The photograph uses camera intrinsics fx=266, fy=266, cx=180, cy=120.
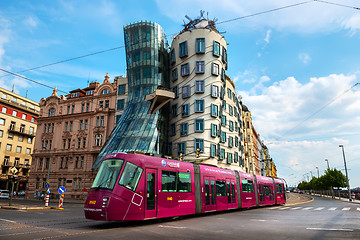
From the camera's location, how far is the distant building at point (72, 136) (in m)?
47.0

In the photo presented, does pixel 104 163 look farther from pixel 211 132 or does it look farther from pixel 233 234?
pixel 211 132

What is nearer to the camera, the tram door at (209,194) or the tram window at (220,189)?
the tram door at (209,194)

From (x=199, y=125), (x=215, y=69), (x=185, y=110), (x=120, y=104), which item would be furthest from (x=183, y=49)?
(x=120, y=104)

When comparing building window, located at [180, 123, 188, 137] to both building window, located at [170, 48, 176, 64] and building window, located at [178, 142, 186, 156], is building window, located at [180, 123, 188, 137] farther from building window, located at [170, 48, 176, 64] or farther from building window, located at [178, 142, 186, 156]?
building window, located at [170, 48, 176, 64]

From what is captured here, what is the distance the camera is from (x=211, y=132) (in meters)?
38.3

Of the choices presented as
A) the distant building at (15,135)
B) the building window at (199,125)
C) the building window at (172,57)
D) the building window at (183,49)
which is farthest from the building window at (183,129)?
the distant building at (15,135)

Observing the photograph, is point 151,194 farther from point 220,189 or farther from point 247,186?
point 247,186

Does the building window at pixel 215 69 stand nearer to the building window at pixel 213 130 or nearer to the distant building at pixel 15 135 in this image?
the building window at pixel 213 130

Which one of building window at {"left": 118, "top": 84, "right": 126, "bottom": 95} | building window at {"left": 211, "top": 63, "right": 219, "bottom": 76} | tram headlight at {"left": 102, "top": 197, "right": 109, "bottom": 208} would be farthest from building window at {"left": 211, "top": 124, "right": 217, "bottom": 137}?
tram headlight at {"left": 102, "top": 197, "right": 109, "bottom": 208}

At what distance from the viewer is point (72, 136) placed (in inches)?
1980

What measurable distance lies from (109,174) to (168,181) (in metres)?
3.64

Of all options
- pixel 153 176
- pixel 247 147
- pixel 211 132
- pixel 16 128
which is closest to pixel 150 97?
pixel 211 132

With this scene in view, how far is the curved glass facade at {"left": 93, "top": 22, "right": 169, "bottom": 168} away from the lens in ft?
120

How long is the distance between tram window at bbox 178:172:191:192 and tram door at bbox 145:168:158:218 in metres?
2.32
